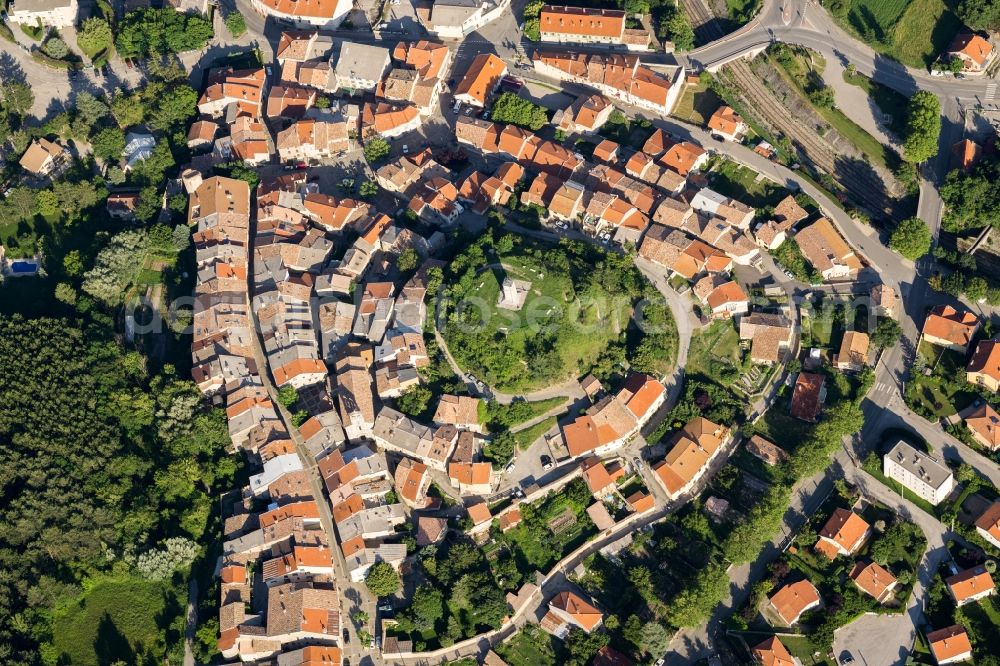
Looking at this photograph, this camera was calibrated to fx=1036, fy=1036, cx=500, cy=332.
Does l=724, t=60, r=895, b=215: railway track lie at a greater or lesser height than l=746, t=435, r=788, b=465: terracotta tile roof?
greater

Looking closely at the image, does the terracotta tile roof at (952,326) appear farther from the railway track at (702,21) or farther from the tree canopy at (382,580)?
the tree canopy at (382,580)

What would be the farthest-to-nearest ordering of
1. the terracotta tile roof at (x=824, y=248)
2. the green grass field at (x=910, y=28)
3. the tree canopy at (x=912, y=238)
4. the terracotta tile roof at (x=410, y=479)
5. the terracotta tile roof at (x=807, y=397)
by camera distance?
the green grass field at (x=910, y=28) < the terracotta tile roof at (x=824, y=248) < the tree canopy at (x=912, y=238) < the terracotta tile roof at (x=807, y=397) < the terracotta tile roof at (x=410, y=479)

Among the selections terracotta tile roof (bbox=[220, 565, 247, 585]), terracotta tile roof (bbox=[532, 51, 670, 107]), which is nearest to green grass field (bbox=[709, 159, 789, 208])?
terracotta tile roof (bbox=[532, 51, 670, 107])

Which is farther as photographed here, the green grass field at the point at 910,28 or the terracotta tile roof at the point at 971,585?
the green grass field at the point at 910,28

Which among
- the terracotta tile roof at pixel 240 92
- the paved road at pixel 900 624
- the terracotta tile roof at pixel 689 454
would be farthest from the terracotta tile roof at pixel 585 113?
the paved road at pixel 900 624

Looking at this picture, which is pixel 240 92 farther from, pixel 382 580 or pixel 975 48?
pixel 975 48

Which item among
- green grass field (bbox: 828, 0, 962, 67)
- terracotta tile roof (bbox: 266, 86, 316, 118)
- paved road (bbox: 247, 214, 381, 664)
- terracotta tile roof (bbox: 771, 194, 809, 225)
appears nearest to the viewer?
paved road (bbox: 247, 214, 381, 664)

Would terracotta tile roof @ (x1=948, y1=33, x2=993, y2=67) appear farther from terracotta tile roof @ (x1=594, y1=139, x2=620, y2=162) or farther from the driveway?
terracotta tile roof @ (x1=594, y1=139, x2=620, y2=162)
